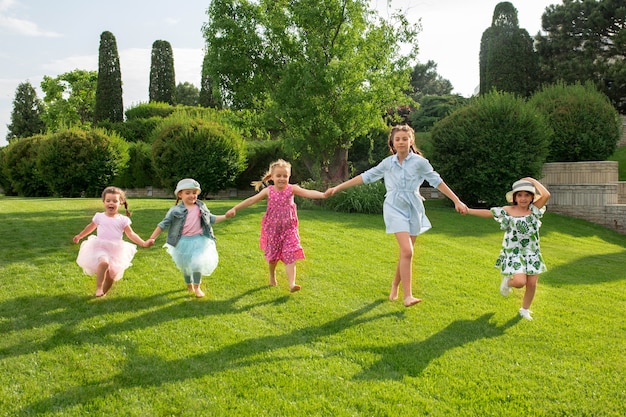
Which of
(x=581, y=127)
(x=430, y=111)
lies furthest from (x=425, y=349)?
(x=430, y=111)

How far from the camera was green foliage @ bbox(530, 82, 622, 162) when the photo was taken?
61.7 feet

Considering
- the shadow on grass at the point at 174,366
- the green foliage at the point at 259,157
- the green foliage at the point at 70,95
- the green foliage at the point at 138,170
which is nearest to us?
the shadow on grass at the point at 174,366

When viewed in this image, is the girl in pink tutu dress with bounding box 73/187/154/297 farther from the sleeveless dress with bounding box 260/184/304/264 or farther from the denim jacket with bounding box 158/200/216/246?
the sleeveless dress with bounding box 260/184/304/264

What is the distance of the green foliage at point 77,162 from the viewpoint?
2191 cm

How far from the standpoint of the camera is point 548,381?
14.8 feet

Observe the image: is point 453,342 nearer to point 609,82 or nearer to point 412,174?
point 412,174

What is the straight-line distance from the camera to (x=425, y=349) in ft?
16.7

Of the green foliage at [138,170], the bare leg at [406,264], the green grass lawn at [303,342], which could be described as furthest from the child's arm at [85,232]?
the green foliage at [138,170]

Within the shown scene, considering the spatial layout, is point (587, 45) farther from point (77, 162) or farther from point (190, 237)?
Result: point (190, 237)

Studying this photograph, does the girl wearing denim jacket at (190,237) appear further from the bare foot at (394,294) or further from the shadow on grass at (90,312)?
the bare foot at (394,294)

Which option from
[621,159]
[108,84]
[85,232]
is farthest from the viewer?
[108,84]

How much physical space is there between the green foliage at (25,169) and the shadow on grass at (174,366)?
22.7 meters

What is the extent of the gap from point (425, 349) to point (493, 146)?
13440 mm

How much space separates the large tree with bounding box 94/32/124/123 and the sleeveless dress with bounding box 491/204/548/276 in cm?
3615
